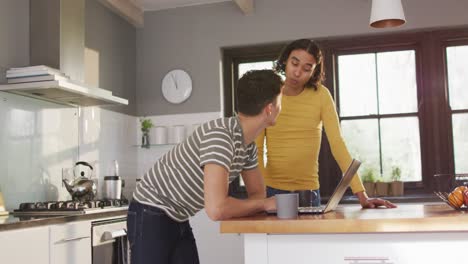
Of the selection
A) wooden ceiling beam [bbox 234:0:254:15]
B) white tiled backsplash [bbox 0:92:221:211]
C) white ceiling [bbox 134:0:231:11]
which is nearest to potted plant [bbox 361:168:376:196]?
white tiled backsplash [bbox 0:92:221:211]

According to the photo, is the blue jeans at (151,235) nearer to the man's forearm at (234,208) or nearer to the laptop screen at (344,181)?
the man's forearm at (234,208)

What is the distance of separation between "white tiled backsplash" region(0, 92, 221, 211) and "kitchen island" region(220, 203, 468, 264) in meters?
2.11

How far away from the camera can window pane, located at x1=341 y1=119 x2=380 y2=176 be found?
14.4 feet

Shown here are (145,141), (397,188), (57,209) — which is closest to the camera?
(57,209)

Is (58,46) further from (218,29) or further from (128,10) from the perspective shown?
(218,29)

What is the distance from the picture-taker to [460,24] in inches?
166

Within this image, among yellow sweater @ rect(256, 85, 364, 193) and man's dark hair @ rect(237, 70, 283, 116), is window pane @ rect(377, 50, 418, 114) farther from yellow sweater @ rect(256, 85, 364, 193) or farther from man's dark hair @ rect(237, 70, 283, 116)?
man's dark hair @ rect(237, 70, 283, 116)

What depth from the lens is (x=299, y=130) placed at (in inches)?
96.1

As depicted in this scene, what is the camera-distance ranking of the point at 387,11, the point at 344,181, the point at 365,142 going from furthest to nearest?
the point at 365,142 → the point at 387,11 → the point at 344,181

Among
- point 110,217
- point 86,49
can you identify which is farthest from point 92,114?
point 110,217

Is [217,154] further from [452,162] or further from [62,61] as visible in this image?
[452,162]

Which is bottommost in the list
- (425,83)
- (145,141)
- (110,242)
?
(110,242)

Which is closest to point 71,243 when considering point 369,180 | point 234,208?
point 234,208

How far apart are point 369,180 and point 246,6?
1738 millimetres
